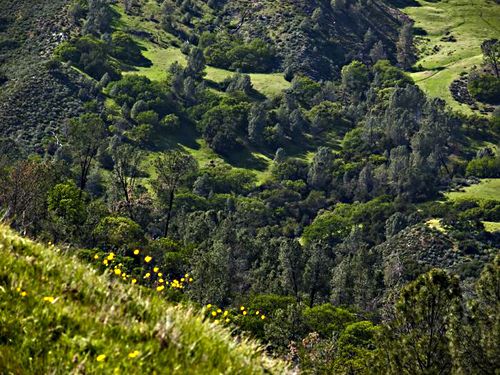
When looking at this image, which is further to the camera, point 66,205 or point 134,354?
point 66,205

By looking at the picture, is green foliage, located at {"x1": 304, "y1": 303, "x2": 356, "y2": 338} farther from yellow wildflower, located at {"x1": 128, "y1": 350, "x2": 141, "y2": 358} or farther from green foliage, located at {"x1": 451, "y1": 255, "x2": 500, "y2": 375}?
yellow wildflower, located at {"x1": 128, "y1": 350, "x2": 141, "y2": 358}

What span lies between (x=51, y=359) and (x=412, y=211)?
618ft

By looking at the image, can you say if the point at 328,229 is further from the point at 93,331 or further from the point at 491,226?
the point at 93,331

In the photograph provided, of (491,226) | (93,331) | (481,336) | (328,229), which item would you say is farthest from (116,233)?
A: (491,226)

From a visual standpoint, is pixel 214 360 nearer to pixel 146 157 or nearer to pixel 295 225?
pixel 295 225

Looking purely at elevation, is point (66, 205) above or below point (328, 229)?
above

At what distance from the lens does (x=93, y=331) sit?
16.1 feet

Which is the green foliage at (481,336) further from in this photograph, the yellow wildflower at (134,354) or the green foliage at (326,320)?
the green foliage at (326,320)

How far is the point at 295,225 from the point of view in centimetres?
18388

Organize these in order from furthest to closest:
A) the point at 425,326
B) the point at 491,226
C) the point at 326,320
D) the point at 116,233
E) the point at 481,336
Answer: the point at 491,226 < the point at 116,233 < the point at 326,320 < the point at 425,326 < the point at 481,336

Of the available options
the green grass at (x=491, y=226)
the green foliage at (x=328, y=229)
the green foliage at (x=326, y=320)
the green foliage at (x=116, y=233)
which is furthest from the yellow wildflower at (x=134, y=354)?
the green grass at (x=491, y=226)

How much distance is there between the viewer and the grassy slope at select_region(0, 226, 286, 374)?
4.52 metres

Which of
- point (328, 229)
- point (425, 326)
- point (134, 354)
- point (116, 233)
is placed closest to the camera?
point (134, 354)

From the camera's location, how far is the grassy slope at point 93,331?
14.8 feet
